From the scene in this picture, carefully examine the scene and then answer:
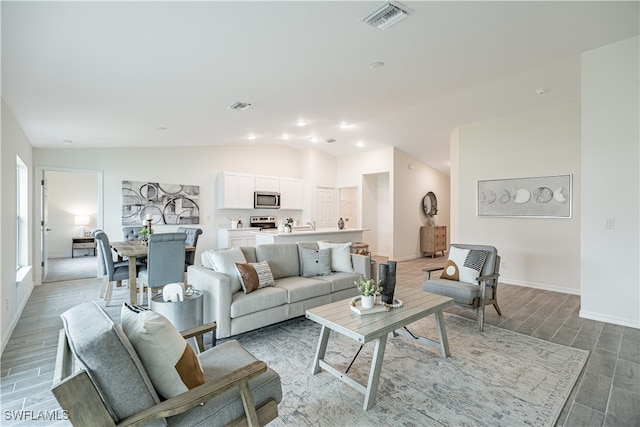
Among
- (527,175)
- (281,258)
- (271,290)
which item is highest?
(527,175)

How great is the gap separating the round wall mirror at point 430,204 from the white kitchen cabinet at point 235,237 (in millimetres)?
4715

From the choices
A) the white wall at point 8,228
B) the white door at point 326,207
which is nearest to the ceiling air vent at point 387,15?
the white wall at point 8,228

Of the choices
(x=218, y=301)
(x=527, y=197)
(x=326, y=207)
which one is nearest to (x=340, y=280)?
(x=218, y=301)

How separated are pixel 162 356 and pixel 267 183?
6.76m

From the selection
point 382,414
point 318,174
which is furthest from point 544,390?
point 318,174

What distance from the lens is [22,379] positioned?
2312 millimetres

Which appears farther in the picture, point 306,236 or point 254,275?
point 306,236

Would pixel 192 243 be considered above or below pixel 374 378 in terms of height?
above

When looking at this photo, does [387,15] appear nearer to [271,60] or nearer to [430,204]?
[271,60]

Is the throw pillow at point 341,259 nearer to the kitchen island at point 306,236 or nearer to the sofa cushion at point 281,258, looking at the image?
the sofa cushion at point 281,258

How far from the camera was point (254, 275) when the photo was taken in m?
3.15

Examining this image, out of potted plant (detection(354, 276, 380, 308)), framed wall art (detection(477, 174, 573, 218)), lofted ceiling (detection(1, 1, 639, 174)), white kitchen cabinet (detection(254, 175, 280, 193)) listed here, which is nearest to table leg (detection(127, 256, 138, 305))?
lofted ceiling (detection(1, 1, 639, 174))

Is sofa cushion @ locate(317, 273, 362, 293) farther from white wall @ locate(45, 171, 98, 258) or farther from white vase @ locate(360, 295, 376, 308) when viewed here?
white wall @ locate(45, 171, 98, 258)

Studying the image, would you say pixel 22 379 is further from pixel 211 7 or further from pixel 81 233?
pixel 81 233
